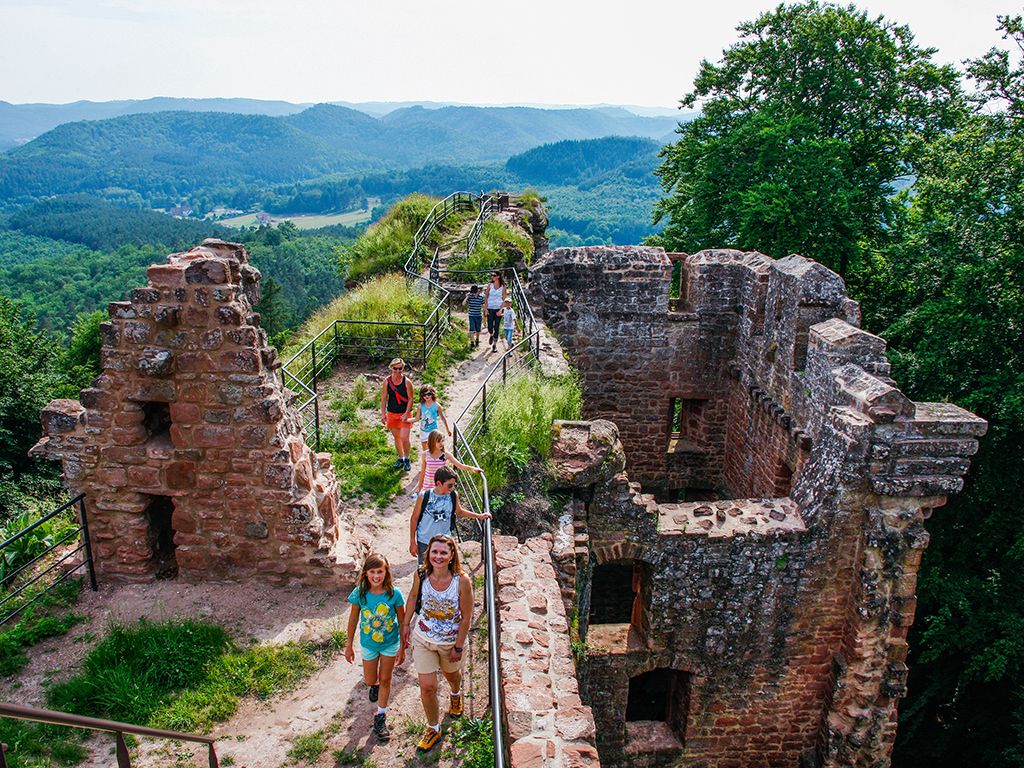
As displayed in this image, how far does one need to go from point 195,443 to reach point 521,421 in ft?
13.2

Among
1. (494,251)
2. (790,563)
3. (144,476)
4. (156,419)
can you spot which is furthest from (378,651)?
(494,251)

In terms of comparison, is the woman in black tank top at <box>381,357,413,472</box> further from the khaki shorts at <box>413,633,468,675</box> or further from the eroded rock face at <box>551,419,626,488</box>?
the khaki shorts at <box>413,633,468,675</box>

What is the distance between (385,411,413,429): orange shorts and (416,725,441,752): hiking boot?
4.46m

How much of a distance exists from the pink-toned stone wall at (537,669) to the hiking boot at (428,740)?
0.55 meters

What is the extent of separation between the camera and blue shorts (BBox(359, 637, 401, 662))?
5250 mm

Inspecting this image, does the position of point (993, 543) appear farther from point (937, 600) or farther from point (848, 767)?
point (848, 767)

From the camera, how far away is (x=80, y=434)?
653cm

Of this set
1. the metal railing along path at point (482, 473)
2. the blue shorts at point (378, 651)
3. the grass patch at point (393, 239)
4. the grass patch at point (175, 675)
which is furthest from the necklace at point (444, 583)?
the grass patch at point (393, 239)

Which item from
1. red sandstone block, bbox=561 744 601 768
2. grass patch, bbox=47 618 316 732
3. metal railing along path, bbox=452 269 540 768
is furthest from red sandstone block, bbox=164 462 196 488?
red sandstone block, bbox=561 744 601 768

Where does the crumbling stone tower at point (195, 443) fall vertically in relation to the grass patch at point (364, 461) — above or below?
above

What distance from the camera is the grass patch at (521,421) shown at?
8711 millimetres

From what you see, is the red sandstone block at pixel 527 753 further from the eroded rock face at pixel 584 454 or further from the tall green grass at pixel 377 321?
the tall green grass at pixel 377 321

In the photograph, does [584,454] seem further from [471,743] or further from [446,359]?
[446,359]

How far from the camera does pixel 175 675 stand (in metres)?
5.58
